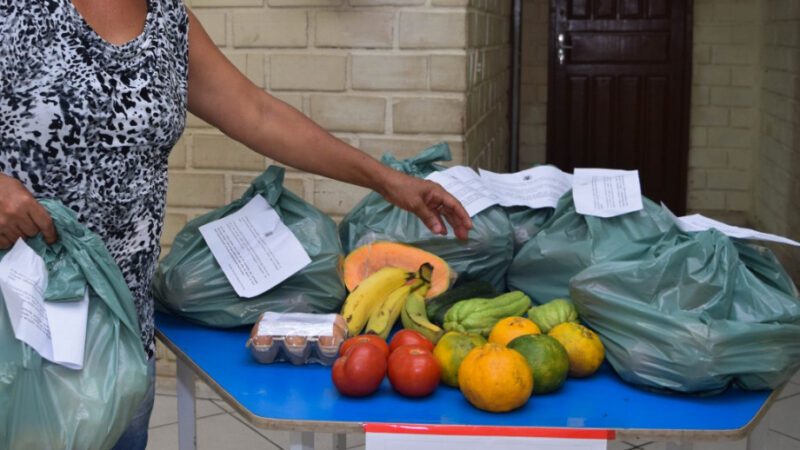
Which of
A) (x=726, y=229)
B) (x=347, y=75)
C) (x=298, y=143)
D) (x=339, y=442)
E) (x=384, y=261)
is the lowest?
(x=339, y=442)

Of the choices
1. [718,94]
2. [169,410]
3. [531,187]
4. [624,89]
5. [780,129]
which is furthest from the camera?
[624,89]

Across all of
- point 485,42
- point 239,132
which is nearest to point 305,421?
point 239,132

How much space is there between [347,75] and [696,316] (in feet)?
5.41

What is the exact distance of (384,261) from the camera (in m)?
2.02

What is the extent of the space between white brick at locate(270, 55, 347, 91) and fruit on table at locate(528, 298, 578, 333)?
1.39 metres

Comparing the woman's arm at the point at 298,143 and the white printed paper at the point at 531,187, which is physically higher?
the woman's arm at the point at 298,143

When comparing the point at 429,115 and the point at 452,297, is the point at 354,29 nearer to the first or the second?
the point at 429,115

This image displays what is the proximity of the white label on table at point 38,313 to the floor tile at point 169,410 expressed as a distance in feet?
6.46

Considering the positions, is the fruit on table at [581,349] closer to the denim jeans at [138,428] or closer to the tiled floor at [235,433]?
the denim jeans at [138,428]

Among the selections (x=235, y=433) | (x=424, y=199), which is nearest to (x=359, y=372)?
(x=424, y=199)

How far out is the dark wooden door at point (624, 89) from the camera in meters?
6.65

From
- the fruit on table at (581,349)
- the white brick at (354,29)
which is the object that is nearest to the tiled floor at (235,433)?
the white brick at (354,29)

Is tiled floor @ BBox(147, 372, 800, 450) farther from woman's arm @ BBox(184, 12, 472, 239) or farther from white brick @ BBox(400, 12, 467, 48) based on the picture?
woman's arm @ BBox(184, 12, 472, 239)

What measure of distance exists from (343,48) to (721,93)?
14.2ft
